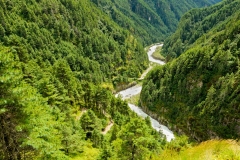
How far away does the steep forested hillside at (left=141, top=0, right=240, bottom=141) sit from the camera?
94062 millimetres

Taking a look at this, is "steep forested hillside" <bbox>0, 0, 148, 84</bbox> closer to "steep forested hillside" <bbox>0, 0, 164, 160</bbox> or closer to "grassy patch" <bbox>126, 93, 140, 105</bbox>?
"steep forested hillside" <bbox>0, 0, 164, 160</bbox>

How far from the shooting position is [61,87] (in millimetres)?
72125

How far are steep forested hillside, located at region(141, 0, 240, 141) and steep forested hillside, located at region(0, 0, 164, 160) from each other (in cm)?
2982

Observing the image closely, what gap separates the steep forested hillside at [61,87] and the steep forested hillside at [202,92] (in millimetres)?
29823

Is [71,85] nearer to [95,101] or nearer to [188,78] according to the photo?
[95,101]

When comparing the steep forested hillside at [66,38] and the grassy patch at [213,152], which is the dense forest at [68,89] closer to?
the grassy patch at [213,152]

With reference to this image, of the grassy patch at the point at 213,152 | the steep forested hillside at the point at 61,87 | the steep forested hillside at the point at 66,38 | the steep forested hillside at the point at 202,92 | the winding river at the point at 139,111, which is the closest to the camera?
the grassy patch at the point at 213,152

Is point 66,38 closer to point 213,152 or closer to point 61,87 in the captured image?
point 61,87

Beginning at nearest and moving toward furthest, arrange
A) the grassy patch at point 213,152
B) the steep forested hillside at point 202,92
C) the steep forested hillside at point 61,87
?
the grassy patch at point 213,152
the steep forested hillside at point 61,87
the steep forested hillside at point 202,92

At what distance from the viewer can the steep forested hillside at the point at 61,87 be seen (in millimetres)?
19312

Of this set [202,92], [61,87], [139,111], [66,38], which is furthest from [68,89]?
[66,38]

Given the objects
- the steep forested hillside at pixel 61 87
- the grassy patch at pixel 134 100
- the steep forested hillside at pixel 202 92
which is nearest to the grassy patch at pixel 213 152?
the steep forested hillside at pixel 61 87

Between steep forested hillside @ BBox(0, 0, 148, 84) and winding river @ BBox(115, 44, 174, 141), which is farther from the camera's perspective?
steep forested hillside @ BBox(0, 0, 148, 84)

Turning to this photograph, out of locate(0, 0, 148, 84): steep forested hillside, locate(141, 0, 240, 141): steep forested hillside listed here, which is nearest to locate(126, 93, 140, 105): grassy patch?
locate(141, 0, 240, 141): steep forested hillside
